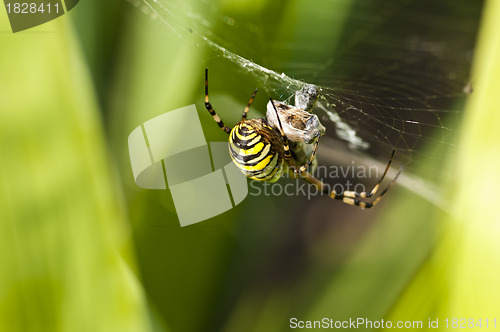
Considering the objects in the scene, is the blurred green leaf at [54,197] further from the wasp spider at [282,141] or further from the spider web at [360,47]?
the wasp spider at [282,141]

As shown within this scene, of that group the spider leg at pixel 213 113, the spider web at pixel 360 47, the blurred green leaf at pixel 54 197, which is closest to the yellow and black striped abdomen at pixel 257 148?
the spider leg at pixel 213 113

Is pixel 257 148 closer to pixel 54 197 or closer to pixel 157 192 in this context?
pixel 157 192

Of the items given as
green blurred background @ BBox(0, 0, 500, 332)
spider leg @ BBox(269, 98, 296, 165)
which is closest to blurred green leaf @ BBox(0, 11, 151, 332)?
green blurred background @ BBox(0, 0, 500, 332)

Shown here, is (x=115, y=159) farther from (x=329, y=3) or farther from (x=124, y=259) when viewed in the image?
(x=329, y=3)

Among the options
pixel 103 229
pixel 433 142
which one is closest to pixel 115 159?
pixel 103 229

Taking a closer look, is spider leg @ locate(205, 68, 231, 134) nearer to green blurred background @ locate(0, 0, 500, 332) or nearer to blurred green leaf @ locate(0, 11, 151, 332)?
green blurred background @ locate(0, 0, 500, 332)

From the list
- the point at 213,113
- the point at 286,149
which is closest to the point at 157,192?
the point at 213,113

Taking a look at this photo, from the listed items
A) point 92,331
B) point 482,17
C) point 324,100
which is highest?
point 482,17
